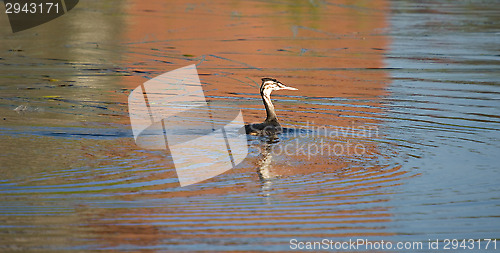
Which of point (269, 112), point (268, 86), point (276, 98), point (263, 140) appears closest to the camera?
point (263, 140)

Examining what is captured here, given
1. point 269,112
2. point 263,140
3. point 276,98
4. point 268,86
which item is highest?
point 268,86

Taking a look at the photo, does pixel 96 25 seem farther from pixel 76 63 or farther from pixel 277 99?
pixel 277 99

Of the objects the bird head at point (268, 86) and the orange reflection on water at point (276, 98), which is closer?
the orange reflection on water at point (276, 98)

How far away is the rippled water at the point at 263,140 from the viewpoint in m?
7.51

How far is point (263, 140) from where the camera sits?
1159 centimetres

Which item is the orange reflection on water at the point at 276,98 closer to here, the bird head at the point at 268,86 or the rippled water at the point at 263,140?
the rippled water at the point at 263,140

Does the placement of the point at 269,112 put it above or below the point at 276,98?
above

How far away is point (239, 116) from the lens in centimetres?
1331

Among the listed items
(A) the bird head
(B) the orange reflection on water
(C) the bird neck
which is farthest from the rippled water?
(A) the bird head

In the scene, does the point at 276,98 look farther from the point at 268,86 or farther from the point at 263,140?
the point at 263,140

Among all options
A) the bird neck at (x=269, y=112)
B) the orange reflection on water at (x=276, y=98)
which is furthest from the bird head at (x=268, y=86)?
the orange reflection on water at (x=276, y=98)

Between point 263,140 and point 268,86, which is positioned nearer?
point 263,140

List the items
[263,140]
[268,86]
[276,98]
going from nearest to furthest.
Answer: [263,140], [268,86], [276,98]

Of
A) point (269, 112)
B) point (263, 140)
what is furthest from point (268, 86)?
point (263, 140)
